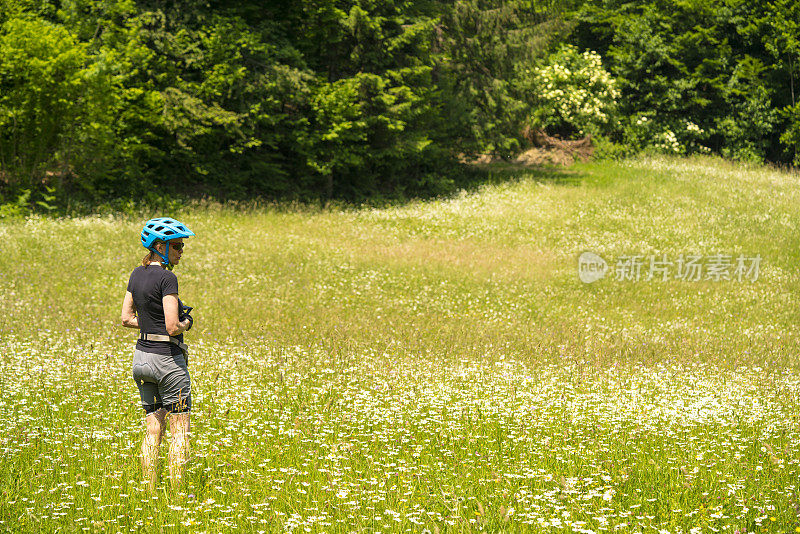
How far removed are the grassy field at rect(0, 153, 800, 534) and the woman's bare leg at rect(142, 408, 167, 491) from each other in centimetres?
15

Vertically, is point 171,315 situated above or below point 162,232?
below

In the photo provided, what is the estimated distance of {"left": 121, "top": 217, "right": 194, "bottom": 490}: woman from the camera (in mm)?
5211

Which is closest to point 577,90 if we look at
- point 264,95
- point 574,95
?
point 574,95

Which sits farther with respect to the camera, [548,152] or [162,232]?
[548,152]

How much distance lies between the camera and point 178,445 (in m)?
5.31

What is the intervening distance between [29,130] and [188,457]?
19.5 meters

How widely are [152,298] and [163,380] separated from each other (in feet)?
1.97

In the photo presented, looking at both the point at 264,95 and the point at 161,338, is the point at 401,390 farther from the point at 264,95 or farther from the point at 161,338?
the point at 264,95

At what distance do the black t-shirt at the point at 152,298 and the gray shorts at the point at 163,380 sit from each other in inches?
2.4

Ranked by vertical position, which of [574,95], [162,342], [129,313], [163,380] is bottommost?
[163,380]

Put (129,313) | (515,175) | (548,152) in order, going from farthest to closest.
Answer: (548,152)
(515,175)
(129,313)

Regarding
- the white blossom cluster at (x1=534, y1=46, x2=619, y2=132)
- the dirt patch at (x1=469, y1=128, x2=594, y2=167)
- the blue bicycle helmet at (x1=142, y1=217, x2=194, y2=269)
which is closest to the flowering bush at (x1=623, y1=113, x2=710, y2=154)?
the white blossom cluster at (x1=534, y1=46, x2=619, y2=132)

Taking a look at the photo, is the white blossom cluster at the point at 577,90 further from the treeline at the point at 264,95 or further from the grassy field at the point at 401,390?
the grassy field at the point at 401,390

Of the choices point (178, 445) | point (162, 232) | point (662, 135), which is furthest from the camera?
point (662, 135)
